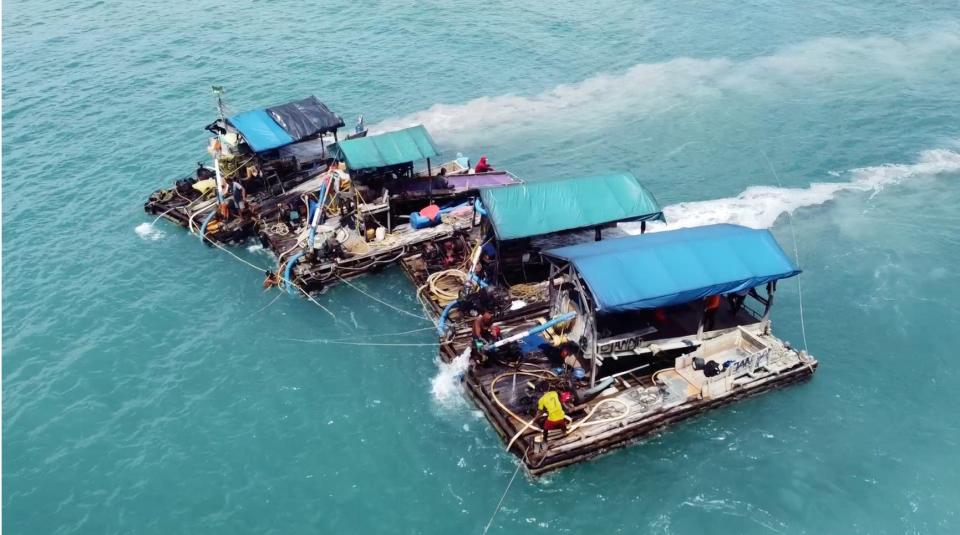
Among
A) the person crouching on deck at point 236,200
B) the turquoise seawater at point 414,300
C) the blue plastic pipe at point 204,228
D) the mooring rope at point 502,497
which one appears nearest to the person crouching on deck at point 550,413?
the mooring rope at point 502,497

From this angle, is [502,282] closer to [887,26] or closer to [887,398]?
[887,398]

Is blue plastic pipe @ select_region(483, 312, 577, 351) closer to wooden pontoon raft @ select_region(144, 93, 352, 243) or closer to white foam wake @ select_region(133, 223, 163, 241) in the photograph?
wooden pontoon raft @ select_region(144, 93, 352, 243)

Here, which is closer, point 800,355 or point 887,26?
point 800,355

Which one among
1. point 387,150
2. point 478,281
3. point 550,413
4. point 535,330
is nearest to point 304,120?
point 387,150

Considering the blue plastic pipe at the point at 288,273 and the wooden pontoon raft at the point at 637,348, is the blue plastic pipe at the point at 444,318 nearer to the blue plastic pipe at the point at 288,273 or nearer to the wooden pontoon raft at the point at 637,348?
the wooden pontoon raft at the point at 637,348

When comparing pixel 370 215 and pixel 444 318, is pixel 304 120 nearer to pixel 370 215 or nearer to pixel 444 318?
pixel 370 215

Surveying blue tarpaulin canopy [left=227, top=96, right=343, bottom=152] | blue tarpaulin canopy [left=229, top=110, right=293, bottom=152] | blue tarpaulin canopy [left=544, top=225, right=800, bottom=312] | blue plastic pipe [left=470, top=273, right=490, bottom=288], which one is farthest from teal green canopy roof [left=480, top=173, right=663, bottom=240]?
blue tarpaulin canopy [left=229, top=110, right=293, bottom=152]

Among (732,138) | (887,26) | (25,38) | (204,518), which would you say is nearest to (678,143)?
(732,138)
